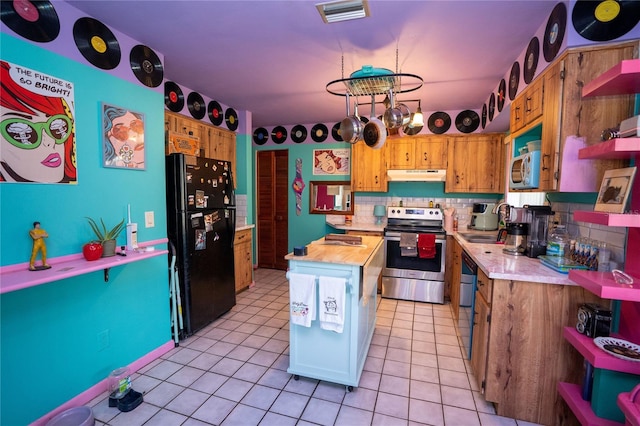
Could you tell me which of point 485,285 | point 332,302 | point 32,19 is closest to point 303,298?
point 332,302

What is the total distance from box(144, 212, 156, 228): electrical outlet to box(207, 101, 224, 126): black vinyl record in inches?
74.5

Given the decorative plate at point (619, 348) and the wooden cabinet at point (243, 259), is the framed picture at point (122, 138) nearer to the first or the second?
the wooden cabinet at point (243, 259)

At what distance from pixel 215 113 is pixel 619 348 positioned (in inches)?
174

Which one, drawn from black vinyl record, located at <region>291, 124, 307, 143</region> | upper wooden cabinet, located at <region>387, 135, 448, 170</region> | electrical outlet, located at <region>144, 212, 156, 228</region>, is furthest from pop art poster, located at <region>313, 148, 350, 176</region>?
electrical outlet, located at <region>144, 212, 156, 228</region>

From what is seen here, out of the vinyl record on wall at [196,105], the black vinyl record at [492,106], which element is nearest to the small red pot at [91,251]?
the vinyl record on wall at [196,105]

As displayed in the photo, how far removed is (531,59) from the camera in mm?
2391

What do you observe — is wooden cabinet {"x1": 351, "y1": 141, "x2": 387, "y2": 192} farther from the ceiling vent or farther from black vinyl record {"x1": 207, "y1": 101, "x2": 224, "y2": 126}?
the ceiling vent

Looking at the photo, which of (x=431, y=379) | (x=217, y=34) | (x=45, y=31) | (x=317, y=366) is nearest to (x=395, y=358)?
(x=431, y=379)

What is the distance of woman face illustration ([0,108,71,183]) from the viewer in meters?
1.73

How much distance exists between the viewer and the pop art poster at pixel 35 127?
5.67 ft

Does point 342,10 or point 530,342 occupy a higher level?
point 342,10

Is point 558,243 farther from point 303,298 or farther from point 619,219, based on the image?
point 303,298

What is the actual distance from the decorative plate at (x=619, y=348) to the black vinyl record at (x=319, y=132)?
4.37 meters

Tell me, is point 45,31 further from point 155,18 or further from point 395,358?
point 395,358
